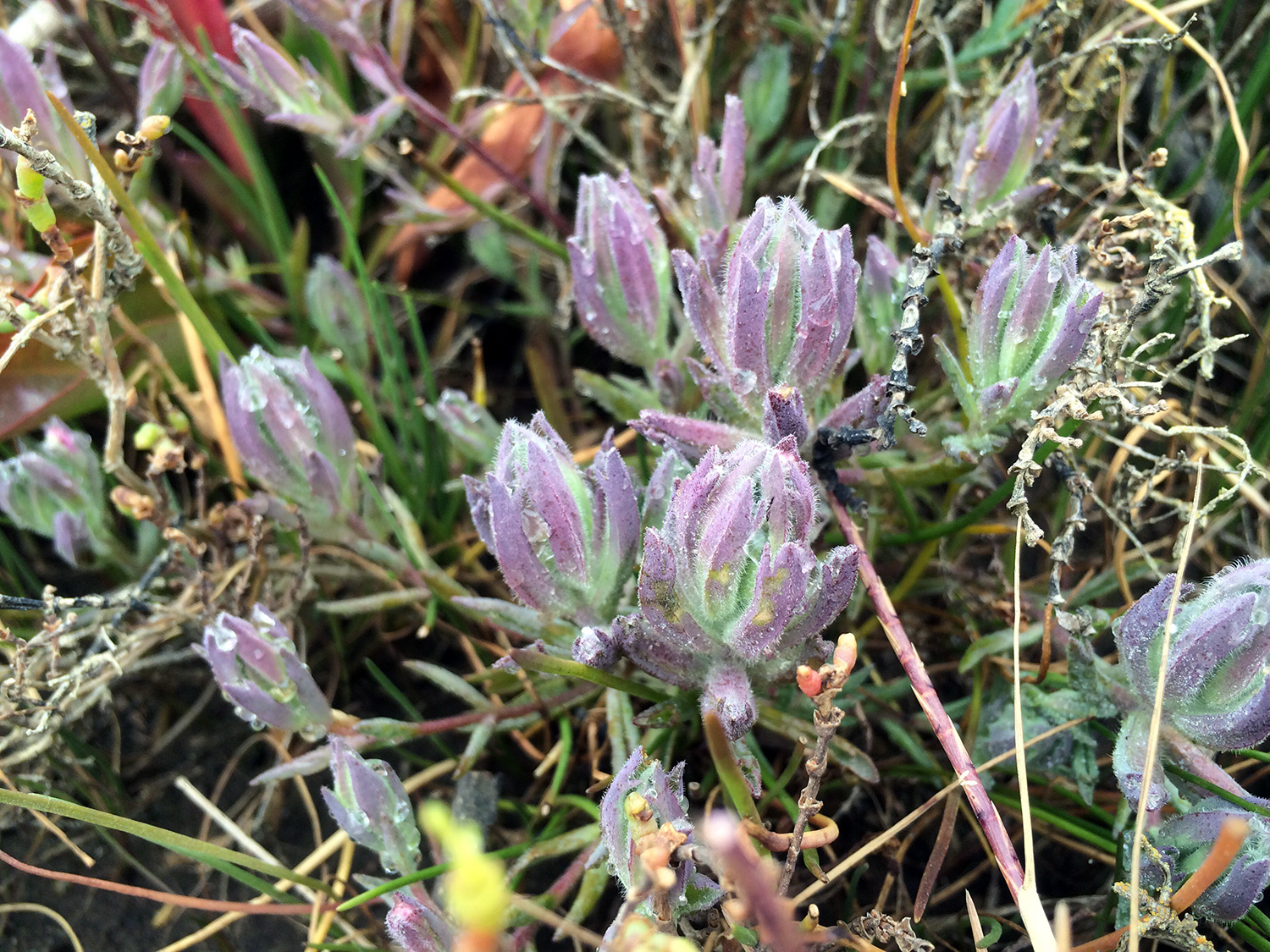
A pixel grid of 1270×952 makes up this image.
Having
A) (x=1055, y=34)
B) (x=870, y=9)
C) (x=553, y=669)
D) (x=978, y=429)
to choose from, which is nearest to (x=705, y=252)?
(x=978, y=429)

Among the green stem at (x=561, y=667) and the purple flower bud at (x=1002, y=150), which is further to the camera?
the purple flower bud at (x=1002, y=150)

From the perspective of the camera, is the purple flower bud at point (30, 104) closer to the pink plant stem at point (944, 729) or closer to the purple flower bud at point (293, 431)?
the purple flower bud at point (293, 431)

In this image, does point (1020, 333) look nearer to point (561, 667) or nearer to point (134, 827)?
point (561, 667)

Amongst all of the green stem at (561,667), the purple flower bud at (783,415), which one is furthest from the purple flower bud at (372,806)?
the purple flower bud at (783,415)

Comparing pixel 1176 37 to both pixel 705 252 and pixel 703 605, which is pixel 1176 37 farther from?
pixel 703 605

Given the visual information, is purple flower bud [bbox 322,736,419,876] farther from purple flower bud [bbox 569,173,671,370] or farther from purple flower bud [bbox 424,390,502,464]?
purple flower bud [bbox 569,173,671,370]

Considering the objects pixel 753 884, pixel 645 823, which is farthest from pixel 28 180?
pixel 753 884
